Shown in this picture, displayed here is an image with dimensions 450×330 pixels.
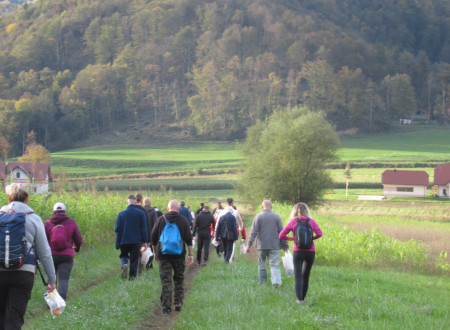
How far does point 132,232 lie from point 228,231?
4.25 m

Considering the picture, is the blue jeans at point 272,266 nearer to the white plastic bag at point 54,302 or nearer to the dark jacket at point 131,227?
the dark jacket at point 131,227

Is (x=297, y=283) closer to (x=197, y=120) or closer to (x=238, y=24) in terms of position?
(x=197, y=120)

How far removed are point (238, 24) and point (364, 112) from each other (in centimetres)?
5910

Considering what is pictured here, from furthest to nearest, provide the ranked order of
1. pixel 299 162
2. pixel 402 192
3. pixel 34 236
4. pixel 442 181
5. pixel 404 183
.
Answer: pixel 442 181
pixel 404 183
pixel 402 192
pixel 299 162
pixel 34 236

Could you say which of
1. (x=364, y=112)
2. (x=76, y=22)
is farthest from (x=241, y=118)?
(x=76, y=22)

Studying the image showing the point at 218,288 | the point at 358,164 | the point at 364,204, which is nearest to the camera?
the point at 218,288

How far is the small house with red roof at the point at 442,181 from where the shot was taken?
59.5 m

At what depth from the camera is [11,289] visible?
18.4ft

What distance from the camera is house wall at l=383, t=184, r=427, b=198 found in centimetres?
5791

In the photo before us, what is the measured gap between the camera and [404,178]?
197 feet

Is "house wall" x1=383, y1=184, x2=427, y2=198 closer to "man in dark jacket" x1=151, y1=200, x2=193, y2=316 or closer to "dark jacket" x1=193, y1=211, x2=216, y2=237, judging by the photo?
"dark jacket" x1=193, y1=211, x2=216, y2=237

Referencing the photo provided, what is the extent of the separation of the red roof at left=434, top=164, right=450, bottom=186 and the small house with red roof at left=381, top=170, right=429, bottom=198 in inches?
48.8

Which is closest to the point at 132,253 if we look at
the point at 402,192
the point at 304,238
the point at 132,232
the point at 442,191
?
the point at 132,232

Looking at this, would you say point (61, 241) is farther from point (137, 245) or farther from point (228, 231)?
point (228, 231)
